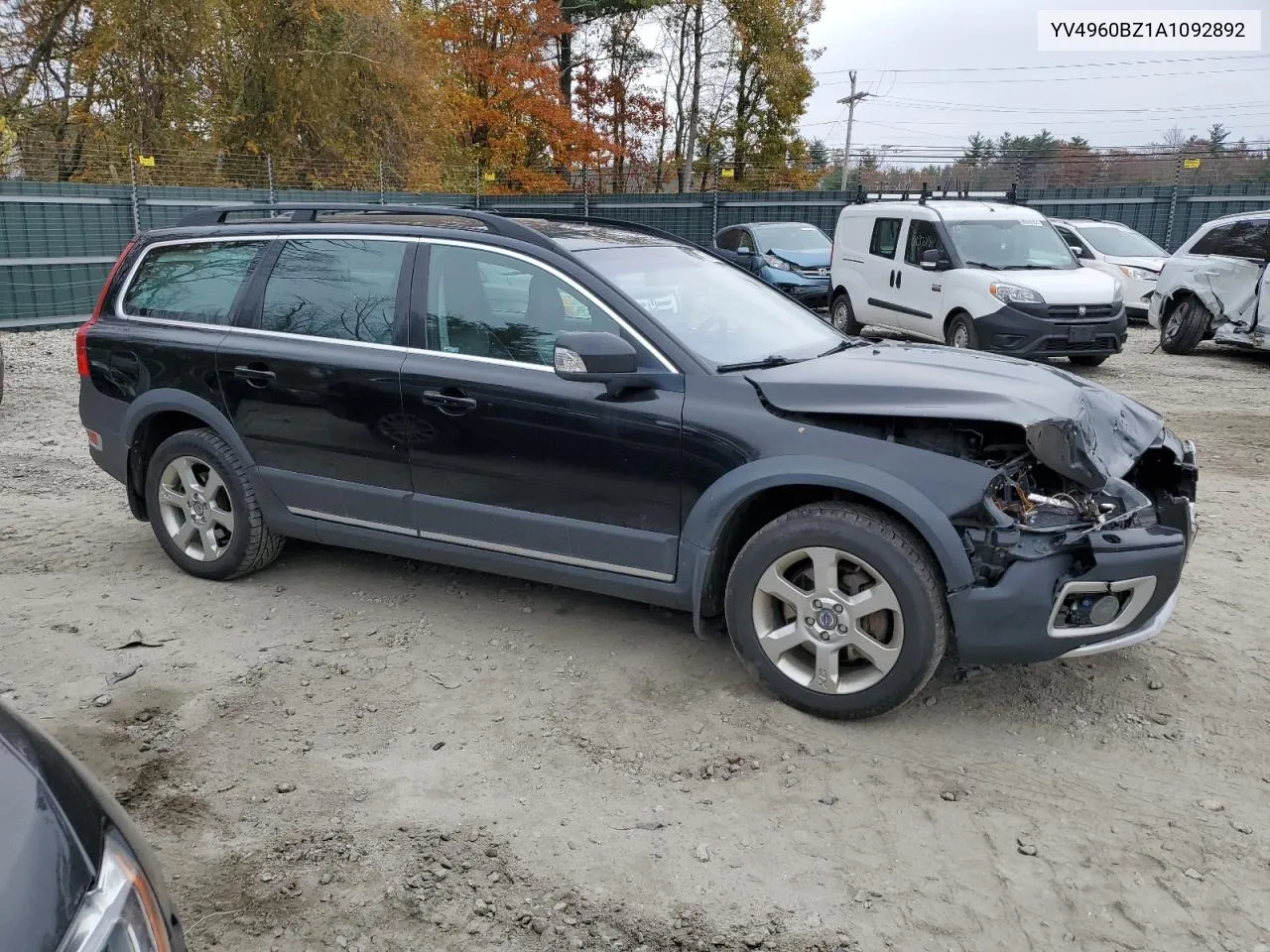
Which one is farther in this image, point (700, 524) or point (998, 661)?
point (700, 524)

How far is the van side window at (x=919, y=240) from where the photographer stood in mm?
11586

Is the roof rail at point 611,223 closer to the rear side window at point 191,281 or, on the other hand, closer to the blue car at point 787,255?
the rear side window at point 191,281

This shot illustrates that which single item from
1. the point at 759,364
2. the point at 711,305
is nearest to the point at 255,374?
the point at 711,305

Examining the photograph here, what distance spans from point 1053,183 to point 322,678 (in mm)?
26351

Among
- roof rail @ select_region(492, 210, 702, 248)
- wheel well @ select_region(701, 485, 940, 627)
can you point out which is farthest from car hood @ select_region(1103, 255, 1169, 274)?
wheel well @ select_region(701, 485, 940, 627)

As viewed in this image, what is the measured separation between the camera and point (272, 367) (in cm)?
457

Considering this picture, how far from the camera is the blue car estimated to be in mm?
15125

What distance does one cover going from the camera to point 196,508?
4938 millimetres

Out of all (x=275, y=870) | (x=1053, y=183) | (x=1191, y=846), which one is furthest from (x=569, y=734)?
(x=1053, y=183)

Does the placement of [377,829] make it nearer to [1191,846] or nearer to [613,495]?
[613,495]

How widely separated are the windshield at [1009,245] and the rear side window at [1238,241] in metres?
1.77

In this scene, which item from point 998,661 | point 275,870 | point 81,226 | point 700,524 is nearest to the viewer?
point 275,870

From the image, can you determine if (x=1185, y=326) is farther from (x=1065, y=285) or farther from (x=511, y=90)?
(x=511, y=90)

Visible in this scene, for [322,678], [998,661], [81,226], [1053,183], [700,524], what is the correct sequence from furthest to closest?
[1053,183]
[81,226]
[322,678]
[700,524]
[998,661]
